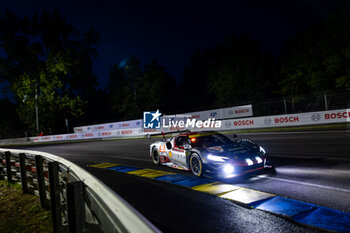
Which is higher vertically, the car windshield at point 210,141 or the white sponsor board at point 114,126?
the white sponsor board at point 114,126

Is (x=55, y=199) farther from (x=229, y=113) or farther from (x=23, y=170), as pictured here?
(x=229, y=113)

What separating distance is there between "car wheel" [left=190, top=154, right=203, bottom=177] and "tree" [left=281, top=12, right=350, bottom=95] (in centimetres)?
2799

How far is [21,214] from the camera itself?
6578 mm

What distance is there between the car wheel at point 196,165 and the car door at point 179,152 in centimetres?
45

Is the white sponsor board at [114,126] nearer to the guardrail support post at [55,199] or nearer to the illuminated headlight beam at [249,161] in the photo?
the illuminated headlight beam at [249,161]

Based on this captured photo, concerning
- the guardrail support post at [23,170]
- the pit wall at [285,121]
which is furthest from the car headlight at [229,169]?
the pit wall at [285,121]

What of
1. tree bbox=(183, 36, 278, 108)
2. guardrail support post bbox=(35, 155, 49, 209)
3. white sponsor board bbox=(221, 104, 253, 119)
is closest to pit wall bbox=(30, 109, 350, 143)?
white sponsor board bbox=(221, 104, 253, 119)

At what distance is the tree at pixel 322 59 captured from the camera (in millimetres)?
29125

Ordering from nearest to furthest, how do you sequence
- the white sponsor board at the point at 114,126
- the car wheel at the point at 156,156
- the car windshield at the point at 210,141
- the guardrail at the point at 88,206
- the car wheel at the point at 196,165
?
1. the guardrail at the point at 88,206
2. the car wheel at the point at 196,165
3. the car windshield at the point at 210,141
4. the car wheel at the point at 156,156
5. the white sponsor board at the point at 114,126

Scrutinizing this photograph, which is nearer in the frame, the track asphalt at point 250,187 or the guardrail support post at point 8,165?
the track asphalt at point 250,187

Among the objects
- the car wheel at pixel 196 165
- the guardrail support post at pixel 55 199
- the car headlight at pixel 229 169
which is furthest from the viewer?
the car wheel at pixel 196 165

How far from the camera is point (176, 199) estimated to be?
568 cm

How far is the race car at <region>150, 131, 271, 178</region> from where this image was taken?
6.70 metres

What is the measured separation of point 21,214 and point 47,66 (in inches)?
1393
